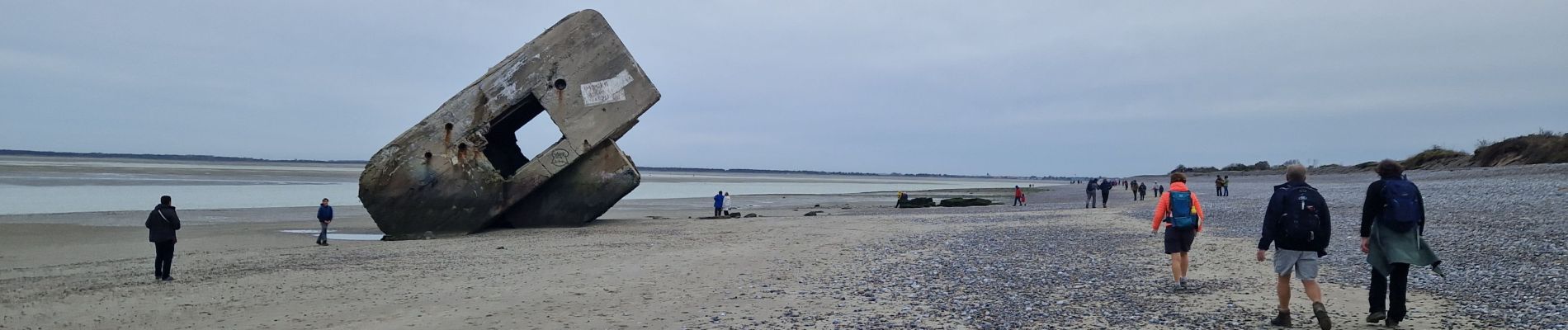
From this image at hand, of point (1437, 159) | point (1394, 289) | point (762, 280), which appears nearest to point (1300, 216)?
point (1394, 289)

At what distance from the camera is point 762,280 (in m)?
8.70

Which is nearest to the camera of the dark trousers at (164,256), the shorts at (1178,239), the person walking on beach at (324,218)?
the shorts at (1178,239)

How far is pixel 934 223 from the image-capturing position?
18.0 meters

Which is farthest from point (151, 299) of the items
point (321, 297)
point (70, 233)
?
point (70, 233)

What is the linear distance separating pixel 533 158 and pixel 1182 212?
11582mm

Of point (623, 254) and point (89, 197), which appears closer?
point (623, 254)

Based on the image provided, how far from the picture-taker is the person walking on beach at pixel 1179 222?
7.54 metres

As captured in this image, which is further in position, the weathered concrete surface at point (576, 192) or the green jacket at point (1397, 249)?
the weathered concrete surface at point (576, 192)

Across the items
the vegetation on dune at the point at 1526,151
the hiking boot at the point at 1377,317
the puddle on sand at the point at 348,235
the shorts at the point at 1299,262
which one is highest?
the vegetation on dune at the point at 1526,151

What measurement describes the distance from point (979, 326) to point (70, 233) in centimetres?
1802

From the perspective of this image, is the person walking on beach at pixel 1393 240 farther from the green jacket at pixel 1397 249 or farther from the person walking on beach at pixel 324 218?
the person walking on beach at pixel 324 218

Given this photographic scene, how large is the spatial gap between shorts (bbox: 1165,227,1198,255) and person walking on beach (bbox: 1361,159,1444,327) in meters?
1.84

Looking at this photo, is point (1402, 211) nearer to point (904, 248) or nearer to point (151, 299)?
point (904, 248)

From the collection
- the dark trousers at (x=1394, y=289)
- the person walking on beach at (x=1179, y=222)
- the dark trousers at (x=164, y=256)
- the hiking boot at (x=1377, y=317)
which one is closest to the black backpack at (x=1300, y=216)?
the dark trousers at (x=1394, y=289)
